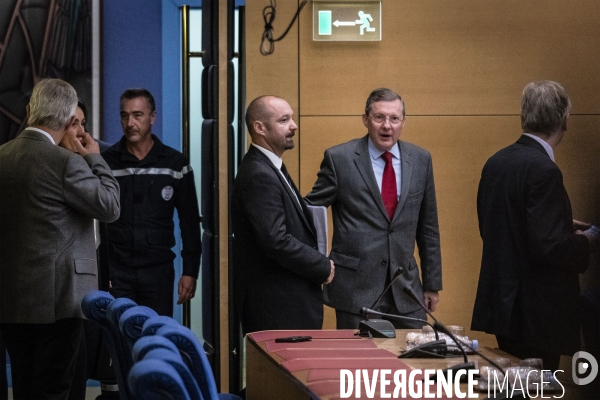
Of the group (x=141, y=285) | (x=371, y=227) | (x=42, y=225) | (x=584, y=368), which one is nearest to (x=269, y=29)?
(x=371, y=227)

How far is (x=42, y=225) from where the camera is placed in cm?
350

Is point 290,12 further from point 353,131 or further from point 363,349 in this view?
point 363,349

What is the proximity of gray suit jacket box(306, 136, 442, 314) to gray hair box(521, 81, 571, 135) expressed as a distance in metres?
0.64

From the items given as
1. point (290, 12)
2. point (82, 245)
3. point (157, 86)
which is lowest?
point (82, 245)

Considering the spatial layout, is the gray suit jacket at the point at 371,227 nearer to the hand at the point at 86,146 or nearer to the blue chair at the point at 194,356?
the hand at the point at 86,146

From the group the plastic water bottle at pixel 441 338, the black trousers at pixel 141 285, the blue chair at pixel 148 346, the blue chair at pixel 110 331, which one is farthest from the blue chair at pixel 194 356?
the black trousers at pixel 141 285

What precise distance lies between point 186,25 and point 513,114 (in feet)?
5.70

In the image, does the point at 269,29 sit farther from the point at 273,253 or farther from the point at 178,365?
the point at 178,365

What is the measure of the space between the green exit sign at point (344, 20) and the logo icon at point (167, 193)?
1068 millimetres

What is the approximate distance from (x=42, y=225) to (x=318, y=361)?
1.44 meters

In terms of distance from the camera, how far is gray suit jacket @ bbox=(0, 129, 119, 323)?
3.49 m

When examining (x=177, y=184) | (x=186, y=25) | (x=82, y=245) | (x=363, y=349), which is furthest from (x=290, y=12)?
(x=363, y=349)

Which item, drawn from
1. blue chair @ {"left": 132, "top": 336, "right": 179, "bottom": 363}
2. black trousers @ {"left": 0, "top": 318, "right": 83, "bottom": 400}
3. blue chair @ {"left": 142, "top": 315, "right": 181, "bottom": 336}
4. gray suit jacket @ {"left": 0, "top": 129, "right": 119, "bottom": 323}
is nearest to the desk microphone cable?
gray suit jacket @ {"left": 0, "top": 129, "right": 119, "bottom": 323}

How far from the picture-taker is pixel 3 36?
203 inches
